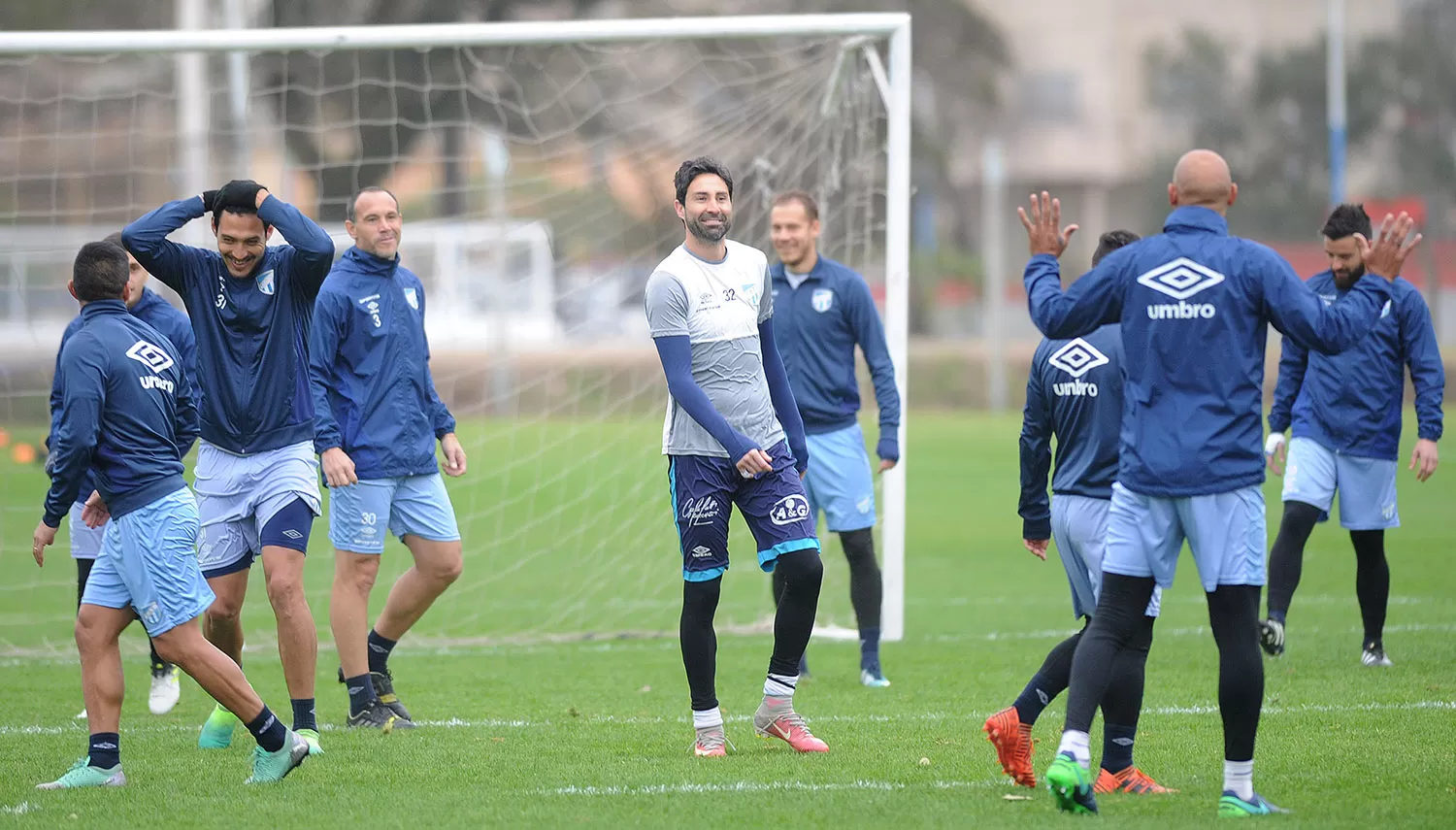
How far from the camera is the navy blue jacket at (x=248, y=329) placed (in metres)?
6.21

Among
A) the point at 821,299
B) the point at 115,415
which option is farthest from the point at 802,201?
the point at 115,415

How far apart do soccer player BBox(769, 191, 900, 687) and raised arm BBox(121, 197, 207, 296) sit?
10.1ft

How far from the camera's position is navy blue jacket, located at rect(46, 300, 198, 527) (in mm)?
5348

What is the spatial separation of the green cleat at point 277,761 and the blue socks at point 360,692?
1.18 m

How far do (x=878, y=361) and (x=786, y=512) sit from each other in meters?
2.28

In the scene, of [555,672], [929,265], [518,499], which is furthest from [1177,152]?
[555,672]

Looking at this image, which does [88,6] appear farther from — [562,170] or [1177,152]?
[1177,152]

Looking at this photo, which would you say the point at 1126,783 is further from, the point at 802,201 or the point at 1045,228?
the point at 802,201

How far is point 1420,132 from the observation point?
123 ft

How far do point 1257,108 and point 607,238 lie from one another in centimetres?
2761

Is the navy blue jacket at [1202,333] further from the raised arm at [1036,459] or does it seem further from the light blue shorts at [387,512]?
the light blue shorts at [387,512]

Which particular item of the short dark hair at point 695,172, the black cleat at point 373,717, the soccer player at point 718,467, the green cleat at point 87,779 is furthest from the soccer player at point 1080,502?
the green cleat at point 87,779

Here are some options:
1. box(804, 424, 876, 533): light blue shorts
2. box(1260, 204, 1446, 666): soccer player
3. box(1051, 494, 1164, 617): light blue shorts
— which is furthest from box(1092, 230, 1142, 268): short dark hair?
box(1260, 204, 1446, 666): soccer player

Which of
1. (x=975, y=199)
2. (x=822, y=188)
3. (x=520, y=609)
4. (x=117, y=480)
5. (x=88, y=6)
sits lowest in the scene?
(x=520, y=609)
